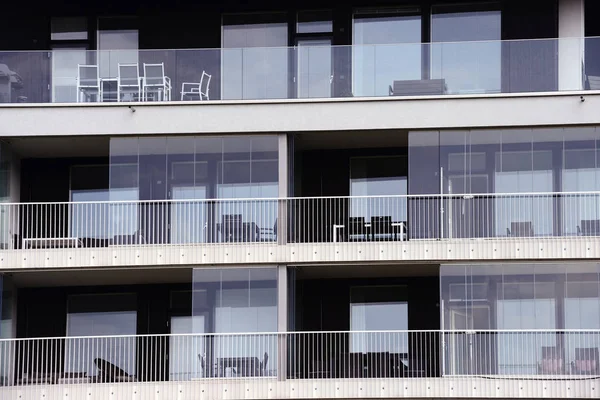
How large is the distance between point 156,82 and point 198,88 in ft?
2.83

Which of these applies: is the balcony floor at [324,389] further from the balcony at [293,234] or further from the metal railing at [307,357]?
the balcony at [293,234]

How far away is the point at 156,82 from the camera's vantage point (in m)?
28.5

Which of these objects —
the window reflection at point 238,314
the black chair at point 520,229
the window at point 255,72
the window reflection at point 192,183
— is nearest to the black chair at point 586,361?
the black chair at point 520,229

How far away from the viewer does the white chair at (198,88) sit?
1111 inches

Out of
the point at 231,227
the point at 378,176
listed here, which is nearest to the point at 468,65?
the point at 378,176

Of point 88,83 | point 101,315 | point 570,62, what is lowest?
point 101,315

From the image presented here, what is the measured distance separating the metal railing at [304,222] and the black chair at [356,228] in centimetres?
2

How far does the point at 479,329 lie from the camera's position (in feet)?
88.0

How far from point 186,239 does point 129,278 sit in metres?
2.26

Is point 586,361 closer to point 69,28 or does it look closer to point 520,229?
point 520,229

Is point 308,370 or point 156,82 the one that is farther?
point 156,82

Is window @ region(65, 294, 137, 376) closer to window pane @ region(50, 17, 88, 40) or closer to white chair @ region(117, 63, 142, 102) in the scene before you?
white chair @ region(117, 63, 142, 102)

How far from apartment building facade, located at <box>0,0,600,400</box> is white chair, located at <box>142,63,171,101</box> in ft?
0.13

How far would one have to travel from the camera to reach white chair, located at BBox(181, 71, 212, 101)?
28.2 meters
